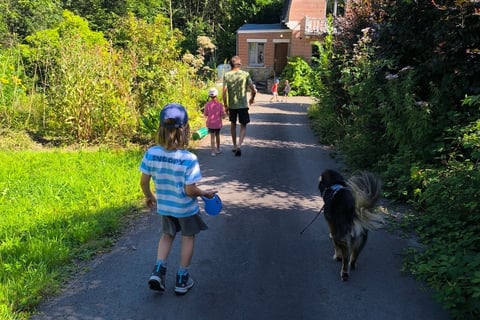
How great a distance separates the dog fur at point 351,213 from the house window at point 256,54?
2974cm

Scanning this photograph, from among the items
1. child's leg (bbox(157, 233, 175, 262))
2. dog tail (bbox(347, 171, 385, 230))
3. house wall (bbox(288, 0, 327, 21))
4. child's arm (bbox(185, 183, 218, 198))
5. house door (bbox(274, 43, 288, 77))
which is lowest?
child's leg (bbox(157, 233, 175, 262))

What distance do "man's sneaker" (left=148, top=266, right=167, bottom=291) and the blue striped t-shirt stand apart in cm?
52

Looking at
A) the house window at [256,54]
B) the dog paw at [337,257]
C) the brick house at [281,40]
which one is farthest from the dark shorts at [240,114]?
the house window at [256,54]

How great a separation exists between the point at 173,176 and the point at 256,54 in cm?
3089

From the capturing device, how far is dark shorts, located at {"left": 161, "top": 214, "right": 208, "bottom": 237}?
11.6 feet

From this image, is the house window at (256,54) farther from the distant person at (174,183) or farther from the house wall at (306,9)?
the distant person at (174,183)

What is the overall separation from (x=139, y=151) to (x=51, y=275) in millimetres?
4997

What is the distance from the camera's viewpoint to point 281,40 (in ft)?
104

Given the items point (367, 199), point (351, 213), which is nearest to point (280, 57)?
point (367, 199)

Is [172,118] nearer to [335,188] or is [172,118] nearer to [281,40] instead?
[335,188]

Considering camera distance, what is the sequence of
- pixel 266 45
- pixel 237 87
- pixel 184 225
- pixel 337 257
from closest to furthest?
pixel 184 225
pixel 337 257
pixel 237 87
pixel 266 45

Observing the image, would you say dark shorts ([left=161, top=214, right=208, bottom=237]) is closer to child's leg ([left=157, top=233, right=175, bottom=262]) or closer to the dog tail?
child's leg ([left=157, top=233, right=175, bottom=262])

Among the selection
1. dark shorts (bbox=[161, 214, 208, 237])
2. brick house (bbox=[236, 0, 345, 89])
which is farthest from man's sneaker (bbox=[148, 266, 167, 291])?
brick house (bbox=[236, 0, 345, 89])

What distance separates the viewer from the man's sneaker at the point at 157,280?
3479mm
